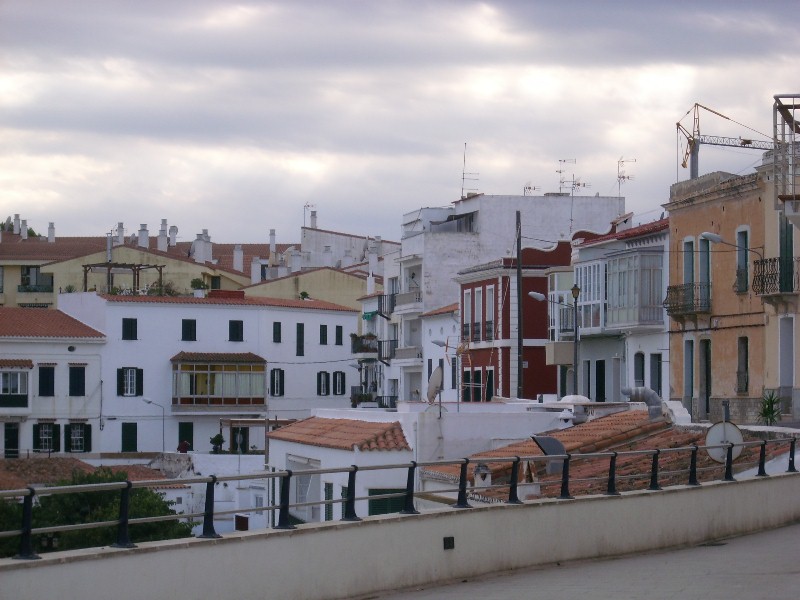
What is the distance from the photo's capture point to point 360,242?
11906 cm

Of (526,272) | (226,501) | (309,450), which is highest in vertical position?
(526,272)

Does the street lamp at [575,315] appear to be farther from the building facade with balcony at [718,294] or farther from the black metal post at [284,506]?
the black metal post at [284,506]

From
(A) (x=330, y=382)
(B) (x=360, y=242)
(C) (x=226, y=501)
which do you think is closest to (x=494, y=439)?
(C) (x=226, y=501)

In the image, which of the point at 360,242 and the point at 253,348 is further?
the point at 360,242

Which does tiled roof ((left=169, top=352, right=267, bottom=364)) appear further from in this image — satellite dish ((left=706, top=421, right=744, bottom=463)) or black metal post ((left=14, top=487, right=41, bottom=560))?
black metal post ((left=14, top=487, right=41, bottom=560))

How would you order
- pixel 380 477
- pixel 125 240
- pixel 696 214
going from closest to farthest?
pixel 380 477
pixel 696 214
pixel 125 240

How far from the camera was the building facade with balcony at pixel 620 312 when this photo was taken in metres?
49.8

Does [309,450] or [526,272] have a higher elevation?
[526,272]

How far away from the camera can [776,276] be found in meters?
41.8

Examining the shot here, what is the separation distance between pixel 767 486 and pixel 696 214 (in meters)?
26.2

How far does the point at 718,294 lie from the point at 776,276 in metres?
3.97

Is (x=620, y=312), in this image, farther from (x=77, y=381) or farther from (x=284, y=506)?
(x=77, y=381)

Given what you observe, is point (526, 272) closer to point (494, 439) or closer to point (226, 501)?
point (226, 501)

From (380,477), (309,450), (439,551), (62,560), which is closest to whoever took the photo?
(62,560)
